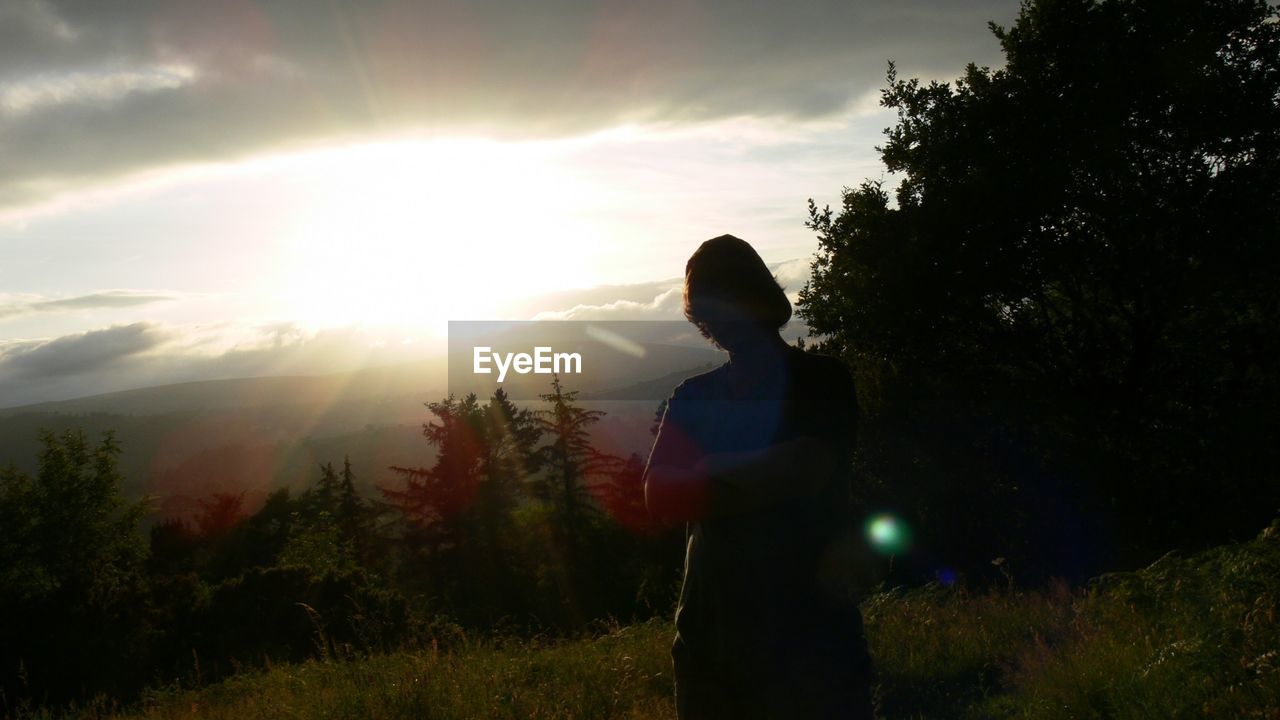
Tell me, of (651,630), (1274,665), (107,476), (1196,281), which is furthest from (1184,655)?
(107,476)

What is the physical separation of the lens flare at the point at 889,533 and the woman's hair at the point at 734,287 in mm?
20384

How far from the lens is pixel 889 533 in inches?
877

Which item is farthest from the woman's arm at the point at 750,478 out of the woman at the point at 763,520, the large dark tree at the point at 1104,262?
the large dark tree at the point at 1104,262

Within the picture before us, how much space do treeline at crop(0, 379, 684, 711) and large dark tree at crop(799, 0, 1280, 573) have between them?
1139 centimetres

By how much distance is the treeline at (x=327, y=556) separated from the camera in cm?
2438

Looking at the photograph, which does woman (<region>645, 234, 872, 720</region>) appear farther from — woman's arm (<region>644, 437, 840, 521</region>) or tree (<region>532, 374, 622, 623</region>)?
tree (<region>532, 374, 622, 623</region>)

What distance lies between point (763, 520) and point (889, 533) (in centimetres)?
2163

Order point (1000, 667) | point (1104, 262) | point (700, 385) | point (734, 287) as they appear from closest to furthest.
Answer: point (734, 287) < point (700, 385) < point (1000, 667) < point (1104, 262)

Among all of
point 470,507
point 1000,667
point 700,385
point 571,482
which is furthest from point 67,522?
point 700,385

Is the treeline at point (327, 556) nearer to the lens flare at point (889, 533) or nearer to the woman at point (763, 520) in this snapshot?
the lens flare at point (889, 533)

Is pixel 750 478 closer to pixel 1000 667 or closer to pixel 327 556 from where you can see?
pixel 1000 667

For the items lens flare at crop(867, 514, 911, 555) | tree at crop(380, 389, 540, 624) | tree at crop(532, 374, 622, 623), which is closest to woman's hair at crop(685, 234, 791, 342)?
lens flare at crop(867, 514, 911, 555)

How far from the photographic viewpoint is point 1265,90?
14.6 metres

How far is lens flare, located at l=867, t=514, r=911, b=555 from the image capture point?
21719 mm
